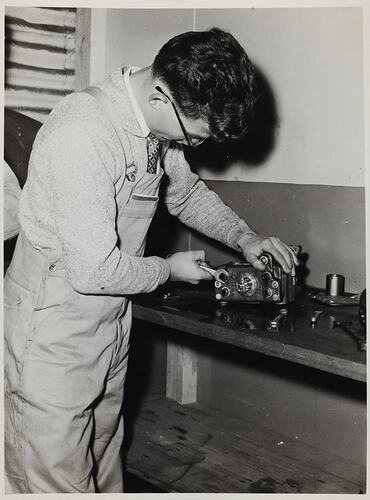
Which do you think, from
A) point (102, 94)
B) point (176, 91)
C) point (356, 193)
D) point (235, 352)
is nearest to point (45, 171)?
point (102, 94)

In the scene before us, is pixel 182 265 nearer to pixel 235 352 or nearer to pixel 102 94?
pixel 102 94

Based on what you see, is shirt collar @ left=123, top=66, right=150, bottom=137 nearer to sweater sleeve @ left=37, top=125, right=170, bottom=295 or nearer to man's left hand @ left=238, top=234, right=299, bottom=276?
sweater sleeve @ left=37, top=125, right=170, bottom=295

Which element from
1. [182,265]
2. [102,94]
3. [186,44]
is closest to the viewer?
[186,44]

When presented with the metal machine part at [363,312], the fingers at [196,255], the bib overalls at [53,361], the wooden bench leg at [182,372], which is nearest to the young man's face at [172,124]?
the bib overalls at [53,361]

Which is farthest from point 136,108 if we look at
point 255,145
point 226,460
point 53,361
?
point 226,460

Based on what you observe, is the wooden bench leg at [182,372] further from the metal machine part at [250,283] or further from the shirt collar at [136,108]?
the shirt collar at [136,108]

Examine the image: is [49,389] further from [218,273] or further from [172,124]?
[172,124]

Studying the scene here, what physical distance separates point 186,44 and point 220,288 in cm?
84

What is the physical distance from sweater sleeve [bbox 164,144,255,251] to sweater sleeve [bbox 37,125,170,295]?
66cm

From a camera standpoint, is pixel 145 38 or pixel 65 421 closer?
pixel 65 421

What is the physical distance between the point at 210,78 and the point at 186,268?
2.18ft

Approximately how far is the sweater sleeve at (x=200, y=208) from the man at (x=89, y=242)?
0.32m

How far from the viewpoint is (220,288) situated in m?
2.10

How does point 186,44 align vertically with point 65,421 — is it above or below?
above
